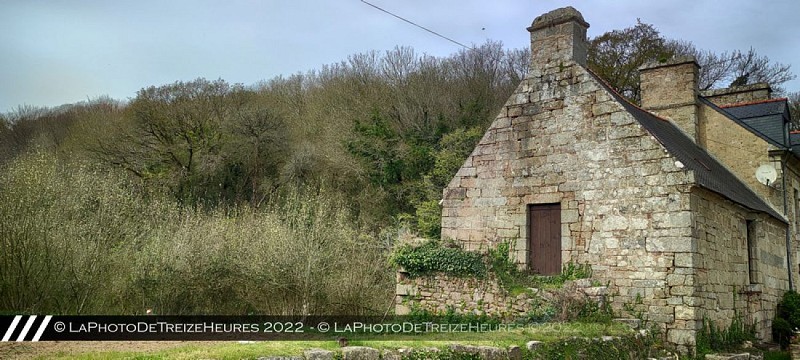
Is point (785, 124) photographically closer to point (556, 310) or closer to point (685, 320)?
point (685, 320)

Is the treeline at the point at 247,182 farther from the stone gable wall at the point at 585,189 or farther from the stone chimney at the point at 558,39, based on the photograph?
the stone chimney at the point at 558,39

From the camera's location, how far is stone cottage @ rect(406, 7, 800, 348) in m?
9.96

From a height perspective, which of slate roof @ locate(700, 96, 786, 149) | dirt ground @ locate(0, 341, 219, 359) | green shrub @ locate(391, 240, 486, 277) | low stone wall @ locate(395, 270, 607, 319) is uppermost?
slate roof @ locate(700, 96, 786, 149)

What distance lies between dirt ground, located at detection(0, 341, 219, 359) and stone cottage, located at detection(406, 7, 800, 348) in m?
6.57

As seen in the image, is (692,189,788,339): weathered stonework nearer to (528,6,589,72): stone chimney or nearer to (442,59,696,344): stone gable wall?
(442,59,696,344): stone gable wall

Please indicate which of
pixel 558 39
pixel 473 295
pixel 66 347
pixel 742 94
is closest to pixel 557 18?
pixel 558 39

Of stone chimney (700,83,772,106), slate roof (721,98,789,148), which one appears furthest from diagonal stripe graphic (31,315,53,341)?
stone chimney (700,83,772,106)

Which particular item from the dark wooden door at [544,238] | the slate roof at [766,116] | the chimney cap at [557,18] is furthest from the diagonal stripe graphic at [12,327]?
the slate roof at [766,116]

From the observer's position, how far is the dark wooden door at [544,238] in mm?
11320

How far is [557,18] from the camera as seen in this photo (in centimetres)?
1209

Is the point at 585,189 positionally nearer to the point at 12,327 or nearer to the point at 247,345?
the point at 247,345

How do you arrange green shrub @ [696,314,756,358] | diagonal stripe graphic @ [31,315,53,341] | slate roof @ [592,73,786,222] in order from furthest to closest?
slate roof @ [592,73,786,222], green shrub @ [696,314,756,358], diagonal stripe graphic @ [31,315,53,341]

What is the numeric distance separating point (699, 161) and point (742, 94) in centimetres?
640

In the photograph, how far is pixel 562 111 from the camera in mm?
11531
